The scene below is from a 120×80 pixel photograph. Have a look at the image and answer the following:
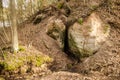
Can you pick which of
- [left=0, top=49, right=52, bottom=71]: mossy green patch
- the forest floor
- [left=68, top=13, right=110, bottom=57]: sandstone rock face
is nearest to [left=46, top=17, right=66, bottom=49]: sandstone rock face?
the forest floor

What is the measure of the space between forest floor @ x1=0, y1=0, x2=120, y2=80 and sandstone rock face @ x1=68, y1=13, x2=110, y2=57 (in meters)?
0.25

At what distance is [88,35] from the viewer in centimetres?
731

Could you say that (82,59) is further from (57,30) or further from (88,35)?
(57,30)

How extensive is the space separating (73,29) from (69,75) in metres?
2.47

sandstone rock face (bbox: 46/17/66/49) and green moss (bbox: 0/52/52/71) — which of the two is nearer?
green moss (bbox: 0/52/52/71)

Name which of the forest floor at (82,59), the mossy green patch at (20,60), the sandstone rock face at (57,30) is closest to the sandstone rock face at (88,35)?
the forest floor at (82,59)

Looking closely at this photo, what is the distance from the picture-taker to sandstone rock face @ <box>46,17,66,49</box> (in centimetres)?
858

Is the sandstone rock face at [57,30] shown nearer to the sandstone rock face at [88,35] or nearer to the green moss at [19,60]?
the sandstone rock face at [88,35]

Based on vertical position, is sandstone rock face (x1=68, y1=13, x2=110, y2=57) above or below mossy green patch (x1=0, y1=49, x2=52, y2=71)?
above

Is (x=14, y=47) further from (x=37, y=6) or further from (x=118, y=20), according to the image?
(x=37, y=6)

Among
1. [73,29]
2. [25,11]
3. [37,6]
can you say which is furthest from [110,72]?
[37,6]

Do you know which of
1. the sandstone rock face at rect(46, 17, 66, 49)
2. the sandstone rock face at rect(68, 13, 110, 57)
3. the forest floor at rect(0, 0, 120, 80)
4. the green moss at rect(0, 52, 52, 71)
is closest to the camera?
the forest floor at rect(0, 0, 120, 80)

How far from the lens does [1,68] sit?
21.6ft

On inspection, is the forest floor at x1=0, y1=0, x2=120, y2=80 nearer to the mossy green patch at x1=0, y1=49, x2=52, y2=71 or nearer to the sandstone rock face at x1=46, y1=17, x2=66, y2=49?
the sandstone rock face at x1=46, y1=17, x2=66, y2=49
